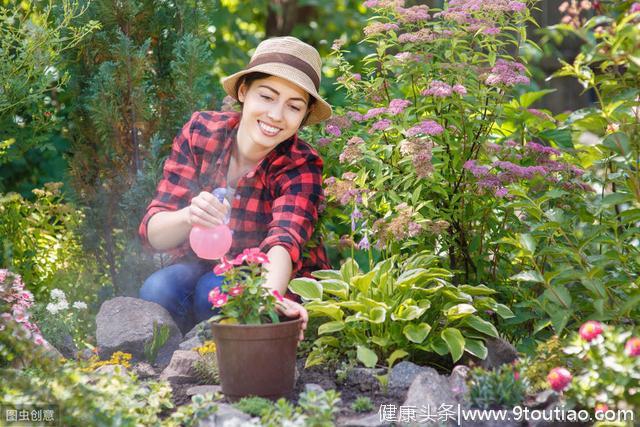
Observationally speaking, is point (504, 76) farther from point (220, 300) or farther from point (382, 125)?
point (220, 300)

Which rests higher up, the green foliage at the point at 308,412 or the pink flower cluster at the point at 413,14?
the pink flower cluster at the point at 413,14

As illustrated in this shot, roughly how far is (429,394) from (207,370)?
865mm

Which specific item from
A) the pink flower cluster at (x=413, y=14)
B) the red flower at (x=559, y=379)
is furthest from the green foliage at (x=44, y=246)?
the red flower at (x=559, y=379)

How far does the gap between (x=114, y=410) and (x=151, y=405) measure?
16 cm

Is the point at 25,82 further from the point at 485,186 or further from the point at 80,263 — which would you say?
the point at 485,186

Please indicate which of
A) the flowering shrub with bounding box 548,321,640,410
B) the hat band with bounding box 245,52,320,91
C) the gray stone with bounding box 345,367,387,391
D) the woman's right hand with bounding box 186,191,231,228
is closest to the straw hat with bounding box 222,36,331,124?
the hat band with bounding box 245,52,320,91

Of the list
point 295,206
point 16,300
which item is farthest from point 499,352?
point 16,300

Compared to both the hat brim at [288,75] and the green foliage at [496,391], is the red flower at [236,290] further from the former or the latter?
the hat brim at [288,75]

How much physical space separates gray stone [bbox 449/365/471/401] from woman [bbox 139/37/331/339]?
2.50 ft

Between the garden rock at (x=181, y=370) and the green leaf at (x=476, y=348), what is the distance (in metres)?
1.03

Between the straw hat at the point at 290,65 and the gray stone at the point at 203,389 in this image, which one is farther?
the straw hat at the point at 290,65

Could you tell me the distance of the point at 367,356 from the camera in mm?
2838

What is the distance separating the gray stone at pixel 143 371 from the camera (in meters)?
3.04

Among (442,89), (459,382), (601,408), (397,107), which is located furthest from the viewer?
(397,107)
